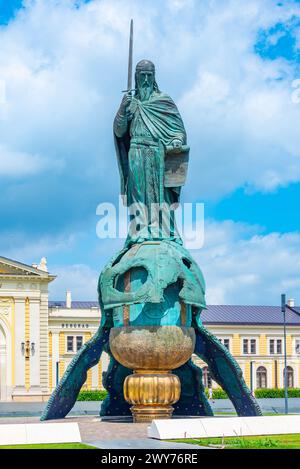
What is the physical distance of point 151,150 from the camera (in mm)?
25188

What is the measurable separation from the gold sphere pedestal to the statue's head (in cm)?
610

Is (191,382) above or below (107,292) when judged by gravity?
below

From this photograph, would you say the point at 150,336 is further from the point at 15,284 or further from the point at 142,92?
the point at 15,284

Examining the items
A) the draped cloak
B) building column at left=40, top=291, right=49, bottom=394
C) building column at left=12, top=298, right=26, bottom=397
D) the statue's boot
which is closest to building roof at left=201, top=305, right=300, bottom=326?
building column at left=40, top=291, right=49, bottom=394

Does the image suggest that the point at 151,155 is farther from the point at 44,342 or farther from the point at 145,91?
the point at 44,342

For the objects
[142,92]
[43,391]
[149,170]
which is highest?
[142,92]

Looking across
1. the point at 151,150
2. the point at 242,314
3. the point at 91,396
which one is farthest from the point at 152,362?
the point at 242,314

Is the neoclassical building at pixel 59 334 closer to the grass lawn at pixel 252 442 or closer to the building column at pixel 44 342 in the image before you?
the building column at pixel 44 342

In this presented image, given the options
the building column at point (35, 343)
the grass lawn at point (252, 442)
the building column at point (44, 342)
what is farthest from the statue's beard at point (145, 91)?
the building column at point (44, 342)

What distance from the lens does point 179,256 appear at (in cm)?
2448

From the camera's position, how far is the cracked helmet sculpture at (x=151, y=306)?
23750 millimetres

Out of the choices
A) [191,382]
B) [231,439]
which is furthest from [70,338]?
[231,439]

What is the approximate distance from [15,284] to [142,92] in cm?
4815

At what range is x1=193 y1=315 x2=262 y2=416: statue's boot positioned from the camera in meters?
25.4
